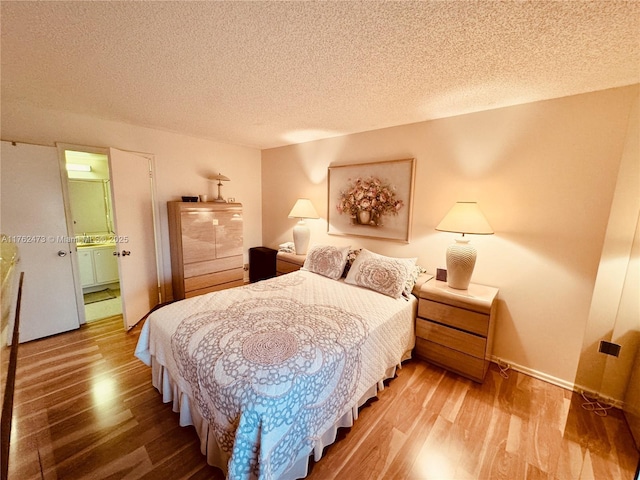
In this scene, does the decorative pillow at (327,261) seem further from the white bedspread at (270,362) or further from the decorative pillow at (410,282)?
the decorative pillow at (410,282)

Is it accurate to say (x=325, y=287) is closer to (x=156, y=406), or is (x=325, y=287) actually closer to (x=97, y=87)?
(x=156, y=406)

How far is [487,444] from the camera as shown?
159cm

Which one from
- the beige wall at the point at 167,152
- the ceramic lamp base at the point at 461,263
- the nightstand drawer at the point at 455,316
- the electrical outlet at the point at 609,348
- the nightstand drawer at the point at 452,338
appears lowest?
the nightstand drawer at the point at 452,338

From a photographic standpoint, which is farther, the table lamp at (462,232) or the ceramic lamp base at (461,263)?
the ceramic lamp base at (461,263)

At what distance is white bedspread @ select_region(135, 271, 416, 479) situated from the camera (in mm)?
1141

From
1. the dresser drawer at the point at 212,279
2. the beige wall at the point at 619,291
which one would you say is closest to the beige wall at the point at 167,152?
the dresser drawer at the point at 212,279

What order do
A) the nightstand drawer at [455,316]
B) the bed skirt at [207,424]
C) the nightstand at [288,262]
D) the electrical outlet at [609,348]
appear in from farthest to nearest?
the nightstand at [288,262]
the nightstand drawer at [455,316]
the electrical outlet at [609,348]
the bed skirt at [207,424]

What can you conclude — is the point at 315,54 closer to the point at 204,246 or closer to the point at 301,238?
Answer: the point at 301,238

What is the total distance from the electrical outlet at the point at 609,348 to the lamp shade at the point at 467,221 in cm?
114

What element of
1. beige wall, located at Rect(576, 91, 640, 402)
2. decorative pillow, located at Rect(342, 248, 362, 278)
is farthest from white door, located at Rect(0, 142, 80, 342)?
beige wall, located at Rect(576, 91, 640, 402)

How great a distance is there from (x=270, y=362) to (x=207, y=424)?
53cm

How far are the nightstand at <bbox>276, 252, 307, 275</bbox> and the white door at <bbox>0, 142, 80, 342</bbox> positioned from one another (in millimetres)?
2253

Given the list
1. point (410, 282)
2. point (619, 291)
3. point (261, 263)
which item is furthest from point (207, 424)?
point (619, 291)

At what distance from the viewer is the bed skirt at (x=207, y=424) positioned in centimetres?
134
